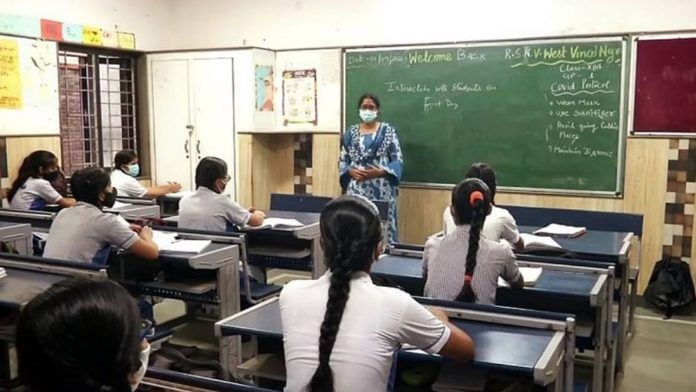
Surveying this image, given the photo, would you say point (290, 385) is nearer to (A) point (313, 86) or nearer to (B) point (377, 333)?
(B) point (377, 333)

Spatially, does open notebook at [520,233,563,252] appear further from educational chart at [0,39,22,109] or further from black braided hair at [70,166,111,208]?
educational chart at [0,39,22,109]

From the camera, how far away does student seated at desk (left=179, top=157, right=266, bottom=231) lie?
4.02 meters

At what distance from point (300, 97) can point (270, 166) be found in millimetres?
769

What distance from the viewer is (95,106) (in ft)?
21.6

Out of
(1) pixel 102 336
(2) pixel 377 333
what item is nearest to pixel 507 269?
(2) pixel 377 333

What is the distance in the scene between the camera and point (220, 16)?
6.94 metres

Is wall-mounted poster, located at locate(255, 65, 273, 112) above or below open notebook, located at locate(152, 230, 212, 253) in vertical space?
above

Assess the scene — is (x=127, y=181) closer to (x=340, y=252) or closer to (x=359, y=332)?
(x=340, y=252)

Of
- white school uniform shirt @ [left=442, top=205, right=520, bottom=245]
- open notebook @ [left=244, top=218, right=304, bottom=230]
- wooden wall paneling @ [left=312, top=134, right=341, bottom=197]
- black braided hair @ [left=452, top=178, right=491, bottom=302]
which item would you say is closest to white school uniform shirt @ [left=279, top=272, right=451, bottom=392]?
black braided hair @ [left=452, top=178, right=491, bottom=302]

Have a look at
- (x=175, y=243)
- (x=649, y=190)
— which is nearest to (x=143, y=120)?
(x=175, y=243)

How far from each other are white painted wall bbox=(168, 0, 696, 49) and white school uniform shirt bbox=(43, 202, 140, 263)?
3570 millimetres

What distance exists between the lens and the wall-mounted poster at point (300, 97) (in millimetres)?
6473

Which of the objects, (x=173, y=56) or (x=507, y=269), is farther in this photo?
(x=173, y=56)

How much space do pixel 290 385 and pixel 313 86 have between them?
4.88 m
